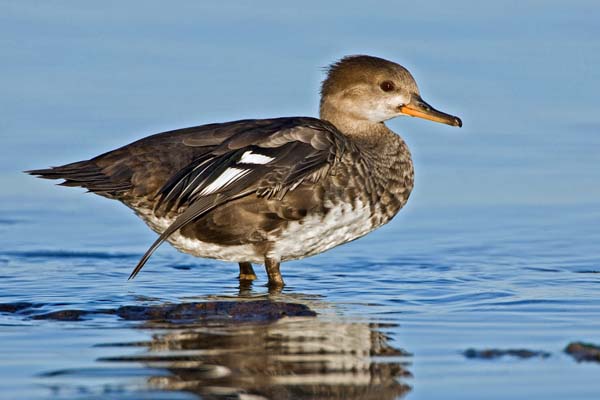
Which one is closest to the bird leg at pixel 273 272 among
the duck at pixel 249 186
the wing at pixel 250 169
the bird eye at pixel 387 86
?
the duck at pixel 249 186

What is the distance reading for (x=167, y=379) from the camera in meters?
6.56

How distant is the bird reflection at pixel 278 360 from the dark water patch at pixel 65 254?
10.1 feet

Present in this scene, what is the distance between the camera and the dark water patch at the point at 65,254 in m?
11.0

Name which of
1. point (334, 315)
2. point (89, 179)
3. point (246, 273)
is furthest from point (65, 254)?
point (334, 315)

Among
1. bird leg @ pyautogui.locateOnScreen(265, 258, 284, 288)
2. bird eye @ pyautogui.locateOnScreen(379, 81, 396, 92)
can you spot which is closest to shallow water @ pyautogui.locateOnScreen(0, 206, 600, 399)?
bird leg @ pyautogui.locateOnScreen(265, 258, 284, 288)

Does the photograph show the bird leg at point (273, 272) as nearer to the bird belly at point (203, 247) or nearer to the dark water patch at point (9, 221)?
the bird belly at point (203, 247)

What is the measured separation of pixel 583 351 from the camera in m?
7.06

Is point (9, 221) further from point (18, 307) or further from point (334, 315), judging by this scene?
point (334, 315)

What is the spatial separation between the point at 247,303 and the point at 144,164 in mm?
1516

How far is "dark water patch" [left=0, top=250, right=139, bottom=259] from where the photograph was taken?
11000 mm

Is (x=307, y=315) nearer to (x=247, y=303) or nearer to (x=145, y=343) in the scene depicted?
(x=247, y=303)

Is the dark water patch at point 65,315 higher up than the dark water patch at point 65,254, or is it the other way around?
the dark water patch at point 65,254

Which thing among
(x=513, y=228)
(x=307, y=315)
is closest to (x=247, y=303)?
(x=307, y=315)

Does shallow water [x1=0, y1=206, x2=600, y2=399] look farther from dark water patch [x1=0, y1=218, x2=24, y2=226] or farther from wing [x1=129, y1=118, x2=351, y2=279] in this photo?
wing [x1=129, y1=118, x2=351, y2=279]
